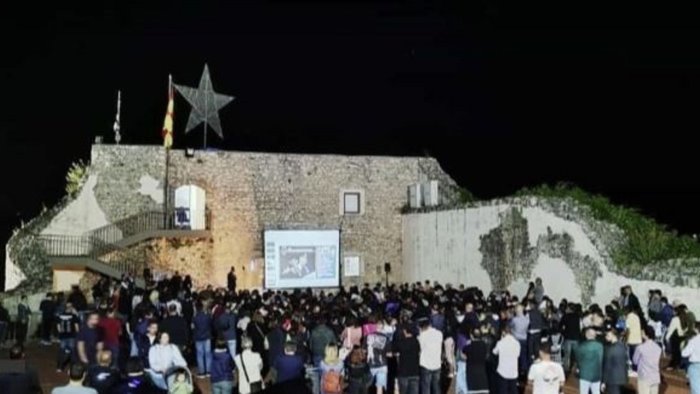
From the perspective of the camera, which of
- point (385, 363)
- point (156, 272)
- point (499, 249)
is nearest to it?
point (385, 363)

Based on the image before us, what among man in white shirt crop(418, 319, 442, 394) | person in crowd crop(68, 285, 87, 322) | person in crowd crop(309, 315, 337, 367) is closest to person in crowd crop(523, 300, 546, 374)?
man in white shirt crop(418, 319, 442, 394)

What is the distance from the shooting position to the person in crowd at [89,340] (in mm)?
12195

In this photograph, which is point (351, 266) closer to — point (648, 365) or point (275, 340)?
point (275, 340)

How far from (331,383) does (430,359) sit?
6.41ft

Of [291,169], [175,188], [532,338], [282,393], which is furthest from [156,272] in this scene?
[282,393]

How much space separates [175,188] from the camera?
2931cm

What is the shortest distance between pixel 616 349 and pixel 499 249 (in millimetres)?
14585

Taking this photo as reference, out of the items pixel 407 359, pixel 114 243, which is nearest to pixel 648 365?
pixel 407 359

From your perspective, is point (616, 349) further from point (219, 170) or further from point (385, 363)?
point (219, 170)

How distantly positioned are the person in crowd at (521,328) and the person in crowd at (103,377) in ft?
23.8

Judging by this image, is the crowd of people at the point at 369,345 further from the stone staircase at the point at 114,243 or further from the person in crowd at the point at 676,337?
the stone staircase at the point at 114,243

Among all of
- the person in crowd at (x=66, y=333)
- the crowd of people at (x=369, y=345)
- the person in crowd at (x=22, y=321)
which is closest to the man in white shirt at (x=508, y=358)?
the crowd of people at (x=369, y=345)

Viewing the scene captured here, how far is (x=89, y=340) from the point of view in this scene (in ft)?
40.7

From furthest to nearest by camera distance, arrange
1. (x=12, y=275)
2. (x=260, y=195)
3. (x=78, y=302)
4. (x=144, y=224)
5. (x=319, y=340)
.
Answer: (x=260, y=195)
(x=144, y=224)
(x=12, y=275)
(x=78, y=302)
(x=319, y=340)
